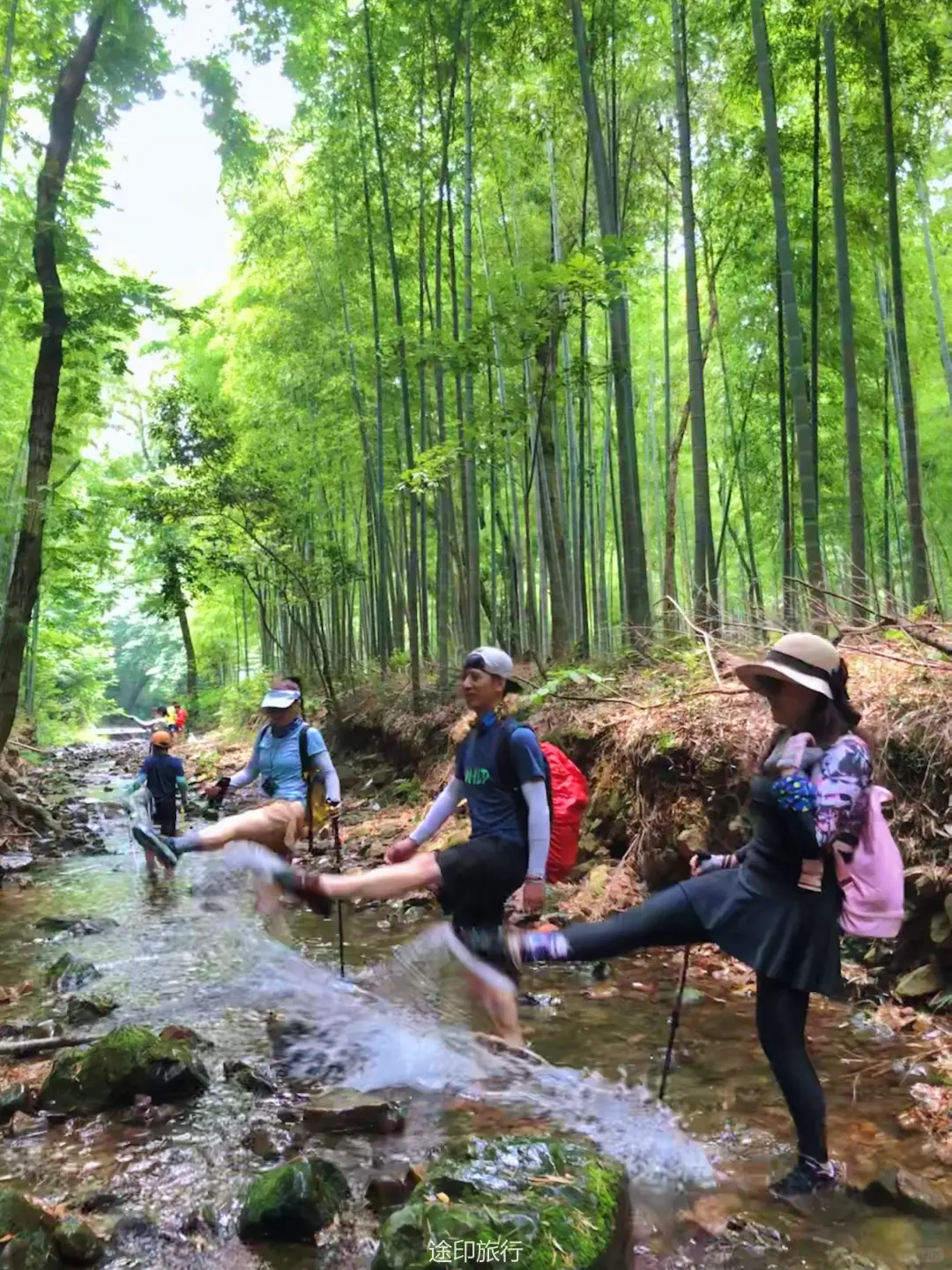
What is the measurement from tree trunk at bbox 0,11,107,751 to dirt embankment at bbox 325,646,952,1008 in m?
4.78

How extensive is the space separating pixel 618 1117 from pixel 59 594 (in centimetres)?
1512

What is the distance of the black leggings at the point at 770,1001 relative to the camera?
7.55 feet

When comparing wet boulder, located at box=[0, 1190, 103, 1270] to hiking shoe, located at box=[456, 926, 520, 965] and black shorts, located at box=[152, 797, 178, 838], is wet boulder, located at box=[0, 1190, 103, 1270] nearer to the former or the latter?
hiking shoe, located at box=[456, 926, 520, 965]

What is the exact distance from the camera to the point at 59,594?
611 inches

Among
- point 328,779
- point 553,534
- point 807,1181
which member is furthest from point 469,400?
point 807,1181

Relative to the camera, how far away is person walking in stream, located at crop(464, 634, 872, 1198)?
2.16 meters

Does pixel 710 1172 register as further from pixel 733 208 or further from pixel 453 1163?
pixel 733 208

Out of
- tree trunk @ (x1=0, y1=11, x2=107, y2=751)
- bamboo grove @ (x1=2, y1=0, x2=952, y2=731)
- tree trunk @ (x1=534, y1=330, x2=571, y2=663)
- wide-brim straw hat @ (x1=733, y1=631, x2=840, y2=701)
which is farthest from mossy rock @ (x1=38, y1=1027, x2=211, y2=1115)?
tree trunk @ (x1=534, y1=330, x2=571, y2=663)

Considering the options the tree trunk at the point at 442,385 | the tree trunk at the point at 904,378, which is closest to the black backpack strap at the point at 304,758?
the tree trunk at the point at 442,385

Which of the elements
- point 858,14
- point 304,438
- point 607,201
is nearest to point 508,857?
point 607,201

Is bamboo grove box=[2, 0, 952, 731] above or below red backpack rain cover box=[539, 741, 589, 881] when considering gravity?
above

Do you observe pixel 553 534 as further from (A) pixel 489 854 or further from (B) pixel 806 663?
(B) pixel 806 663

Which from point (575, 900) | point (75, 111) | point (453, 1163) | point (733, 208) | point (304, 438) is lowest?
point (575, 900)

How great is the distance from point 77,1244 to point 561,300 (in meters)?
6.84
